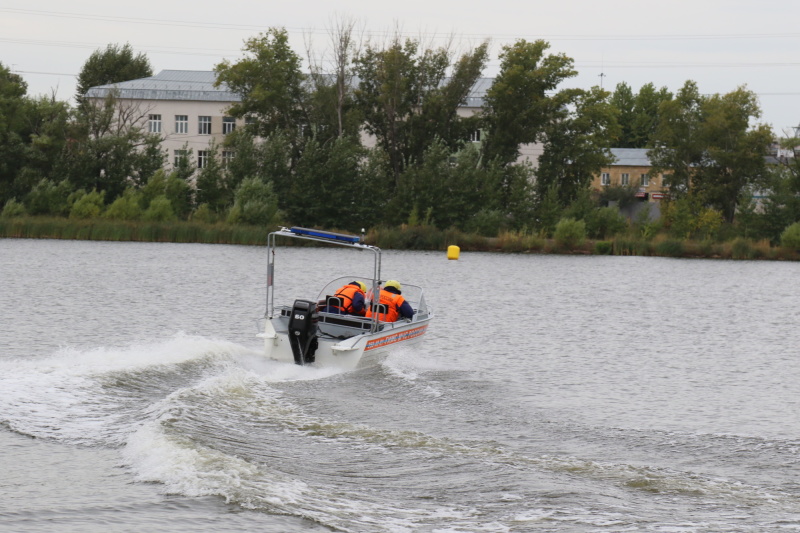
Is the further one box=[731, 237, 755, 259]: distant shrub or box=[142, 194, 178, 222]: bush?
box=[142, 194, 178, 222]: bush

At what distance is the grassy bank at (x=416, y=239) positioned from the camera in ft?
219

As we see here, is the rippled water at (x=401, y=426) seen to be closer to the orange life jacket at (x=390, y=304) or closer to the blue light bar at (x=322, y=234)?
the orange life jacket at (x=390, y=304)

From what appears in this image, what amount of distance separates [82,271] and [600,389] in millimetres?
28209

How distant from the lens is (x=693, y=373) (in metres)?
23.2

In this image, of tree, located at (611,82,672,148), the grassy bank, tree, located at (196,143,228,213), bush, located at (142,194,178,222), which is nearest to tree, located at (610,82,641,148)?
tree, located at (611,82,672,148)

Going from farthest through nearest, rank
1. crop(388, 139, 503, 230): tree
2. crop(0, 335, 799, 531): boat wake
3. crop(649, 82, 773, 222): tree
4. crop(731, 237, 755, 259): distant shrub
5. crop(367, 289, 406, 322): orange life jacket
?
crop(649, 82, 773, 222): tree, crop(388, 139, 503, 230): tree, crop(731, 237, 755, 259): distant shrub, crop(367, 289, 406, 322): orange life jacket, crop(0, 335, 799, 531): boat wake

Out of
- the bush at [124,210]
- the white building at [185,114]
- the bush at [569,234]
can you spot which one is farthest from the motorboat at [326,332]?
the white building at [185,114]

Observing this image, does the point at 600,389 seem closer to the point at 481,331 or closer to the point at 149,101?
the point at 481,331

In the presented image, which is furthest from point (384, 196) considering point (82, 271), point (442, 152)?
point (82, 271)

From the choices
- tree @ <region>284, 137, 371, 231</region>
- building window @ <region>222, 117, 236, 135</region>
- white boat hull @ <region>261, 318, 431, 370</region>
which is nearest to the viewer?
white boat hull @ <region>261, 318, 431, 370</region>

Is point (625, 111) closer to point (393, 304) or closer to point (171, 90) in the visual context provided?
point (171, 90)

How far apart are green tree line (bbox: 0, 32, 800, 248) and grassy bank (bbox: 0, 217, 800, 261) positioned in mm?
2300

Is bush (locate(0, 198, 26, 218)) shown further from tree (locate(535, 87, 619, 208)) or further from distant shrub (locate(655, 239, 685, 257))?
distant shrub (locate(655, 239, 685, 257))

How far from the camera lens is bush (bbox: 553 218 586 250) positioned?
2776 inches
